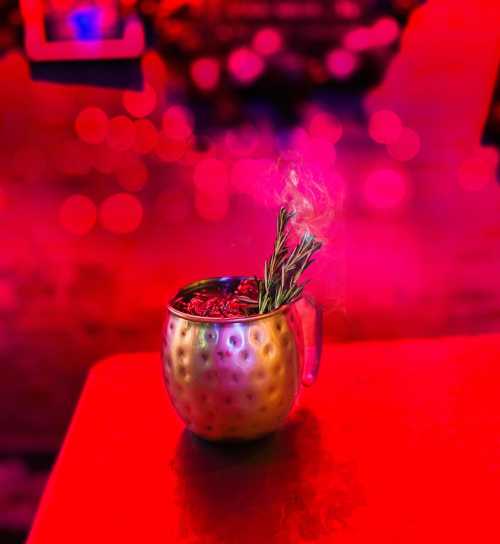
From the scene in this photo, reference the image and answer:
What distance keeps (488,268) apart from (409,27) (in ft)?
1.82

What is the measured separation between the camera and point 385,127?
125cm

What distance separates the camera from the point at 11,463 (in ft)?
4.76

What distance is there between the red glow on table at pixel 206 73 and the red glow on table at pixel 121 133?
162mm

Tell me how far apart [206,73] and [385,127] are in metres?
0.39

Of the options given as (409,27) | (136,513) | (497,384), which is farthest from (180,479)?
(409,27)

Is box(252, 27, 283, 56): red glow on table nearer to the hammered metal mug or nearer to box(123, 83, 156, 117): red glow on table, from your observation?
box(123, 83, 156, 117): red glow on table

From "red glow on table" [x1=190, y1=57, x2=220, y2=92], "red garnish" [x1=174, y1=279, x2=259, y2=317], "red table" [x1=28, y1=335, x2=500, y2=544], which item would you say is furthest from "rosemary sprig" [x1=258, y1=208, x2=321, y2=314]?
"red glow on table" [x1=190, y1=57, x2=220, y2=92]

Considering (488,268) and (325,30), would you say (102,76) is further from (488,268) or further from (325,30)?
(488,268)

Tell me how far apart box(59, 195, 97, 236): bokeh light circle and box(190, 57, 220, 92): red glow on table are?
1.12ft

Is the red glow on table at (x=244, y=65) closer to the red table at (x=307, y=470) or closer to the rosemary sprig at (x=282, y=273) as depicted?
the rosemary sprig at (x=282, y=273)

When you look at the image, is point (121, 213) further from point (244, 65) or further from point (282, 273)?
point (282, 273)

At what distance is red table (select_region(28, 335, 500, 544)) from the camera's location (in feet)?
2.12

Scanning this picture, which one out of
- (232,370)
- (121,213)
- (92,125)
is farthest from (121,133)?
(232,370)

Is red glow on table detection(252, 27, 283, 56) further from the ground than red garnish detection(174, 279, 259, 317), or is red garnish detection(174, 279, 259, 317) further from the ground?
red glow on table detection(252, 27, 283, 56)
